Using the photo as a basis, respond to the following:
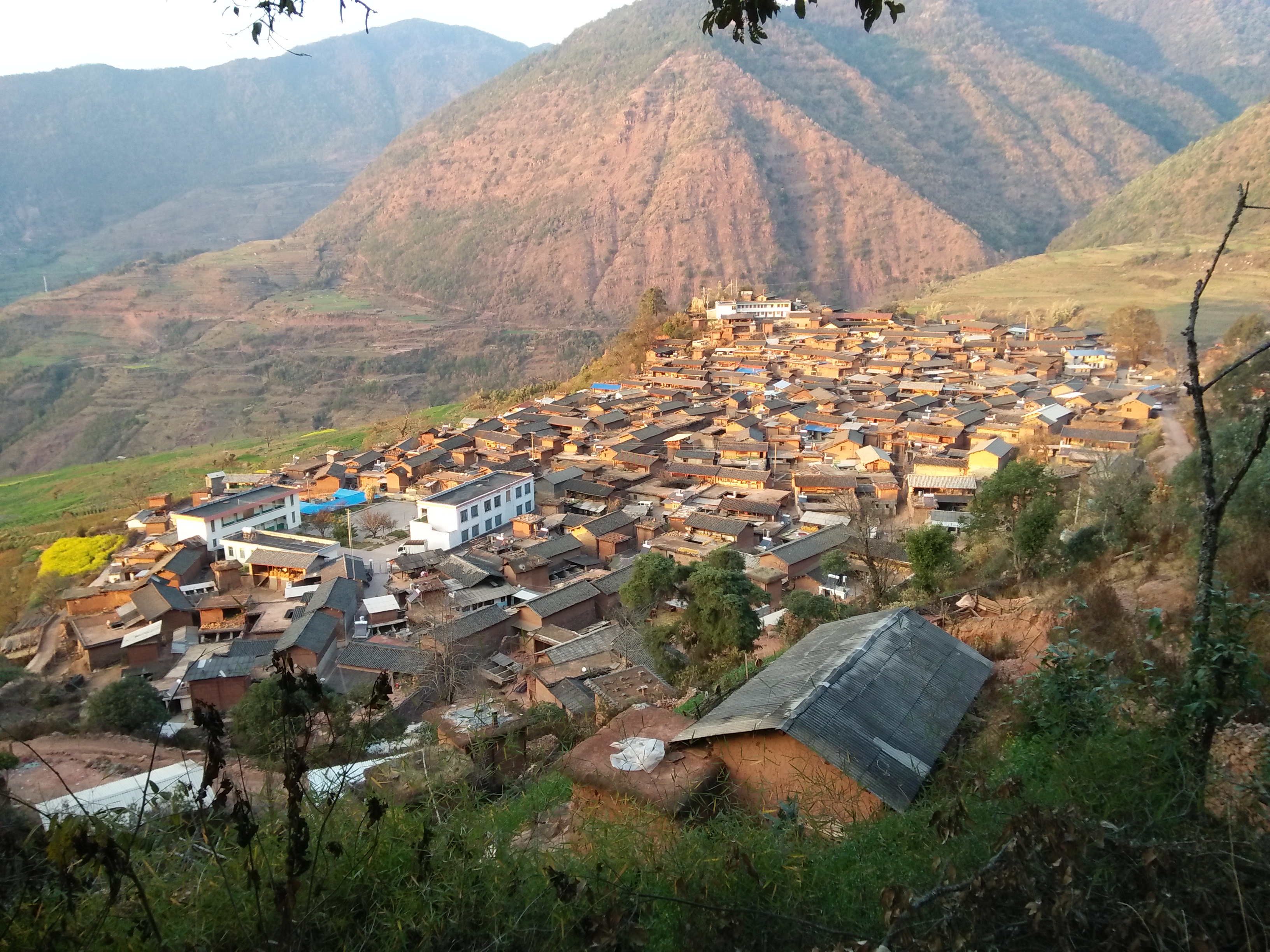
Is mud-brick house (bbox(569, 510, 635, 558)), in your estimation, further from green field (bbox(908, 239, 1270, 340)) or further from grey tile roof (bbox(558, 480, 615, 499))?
green field (bbox(908, 239, 1270, 340))

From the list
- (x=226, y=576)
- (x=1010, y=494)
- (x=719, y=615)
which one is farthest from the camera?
(x=226, y=576)

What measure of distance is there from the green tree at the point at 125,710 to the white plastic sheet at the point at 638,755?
960 cm

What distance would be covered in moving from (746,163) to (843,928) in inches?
3201

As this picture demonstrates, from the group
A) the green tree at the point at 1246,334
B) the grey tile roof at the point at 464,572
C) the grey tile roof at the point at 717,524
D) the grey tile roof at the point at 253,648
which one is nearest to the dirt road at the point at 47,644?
the grey tile roof at the point at 253,648

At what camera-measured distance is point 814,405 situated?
99.2ft

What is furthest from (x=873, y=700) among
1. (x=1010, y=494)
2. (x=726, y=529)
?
(x=726, y=529)

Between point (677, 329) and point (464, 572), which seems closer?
point (464, 572)

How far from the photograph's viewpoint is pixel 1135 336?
3375 cm

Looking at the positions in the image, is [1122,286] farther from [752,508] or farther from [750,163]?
[750,163]

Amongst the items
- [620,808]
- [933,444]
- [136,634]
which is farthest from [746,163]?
[620,808]

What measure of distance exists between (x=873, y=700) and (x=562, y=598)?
1147cm

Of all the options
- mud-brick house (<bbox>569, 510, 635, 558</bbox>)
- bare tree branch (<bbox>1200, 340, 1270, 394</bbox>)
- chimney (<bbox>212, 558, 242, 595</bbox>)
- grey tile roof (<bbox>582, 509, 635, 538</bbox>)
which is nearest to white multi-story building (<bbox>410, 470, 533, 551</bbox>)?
mud-brick house (<bbox>569, 510, 635, 558</bbox>)

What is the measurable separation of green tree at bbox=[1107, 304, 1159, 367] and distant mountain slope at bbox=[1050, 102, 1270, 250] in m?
21.7

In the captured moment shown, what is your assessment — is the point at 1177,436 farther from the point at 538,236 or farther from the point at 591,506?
the point at 538,236
